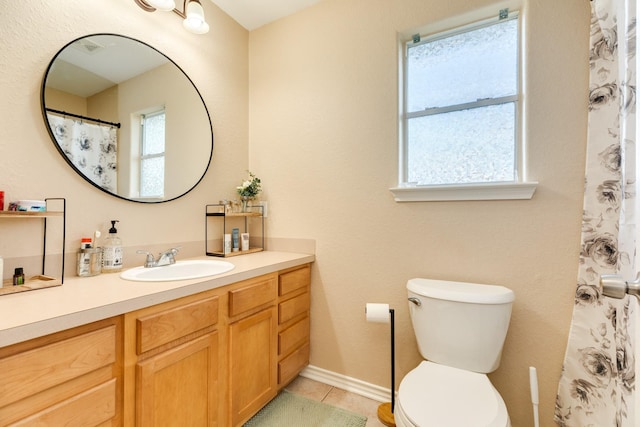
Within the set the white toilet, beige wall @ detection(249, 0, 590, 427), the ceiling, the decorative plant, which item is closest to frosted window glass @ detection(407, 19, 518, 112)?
beige wall @ detection(249, 0, 590, 427)

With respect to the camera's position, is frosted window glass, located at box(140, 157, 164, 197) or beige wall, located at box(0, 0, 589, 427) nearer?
beige wall, located at box(0, 0, 589, 427)

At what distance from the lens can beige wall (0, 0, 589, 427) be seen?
127 cm

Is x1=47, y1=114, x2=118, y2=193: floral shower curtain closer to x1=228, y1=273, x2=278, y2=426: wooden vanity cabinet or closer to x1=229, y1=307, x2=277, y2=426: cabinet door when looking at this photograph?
x1=228, y1=273, x2=278, y2=426: wooden vanity cabinet

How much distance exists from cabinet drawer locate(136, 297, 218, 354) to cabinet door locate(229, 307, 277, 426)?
18 centimetres

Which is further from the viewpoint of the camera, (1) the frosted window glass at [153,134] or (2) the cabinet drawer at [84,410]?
(1) the frosted window glass at [153,134]

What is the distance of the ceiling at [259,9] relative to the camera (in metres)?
1.98

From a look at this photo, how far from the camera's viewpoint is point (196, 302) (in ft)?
3.88

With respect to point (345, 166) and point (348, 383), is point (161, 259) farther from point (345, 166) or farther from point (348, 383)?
point (348, 383)

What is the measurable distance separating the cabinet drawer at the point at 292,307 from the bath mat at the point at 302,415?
470mm

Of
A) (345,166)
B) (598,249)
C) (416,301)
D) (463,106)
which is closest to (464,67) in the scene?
(463,106)

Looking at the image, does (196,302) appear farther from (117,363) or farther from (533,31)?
(533,31)

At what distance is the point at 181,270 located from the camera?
5.16 feet

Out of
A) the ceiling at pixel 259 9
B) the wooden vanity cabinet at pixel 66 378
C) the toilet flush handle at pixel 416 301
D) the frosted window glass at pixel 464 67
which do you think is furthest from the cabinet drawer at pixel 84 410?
the ceiling at pixel 259 9

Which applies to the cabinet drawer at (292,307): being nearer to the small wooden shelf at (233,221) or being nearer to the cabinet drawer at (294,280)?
the cabinet drawer at (294,280)
